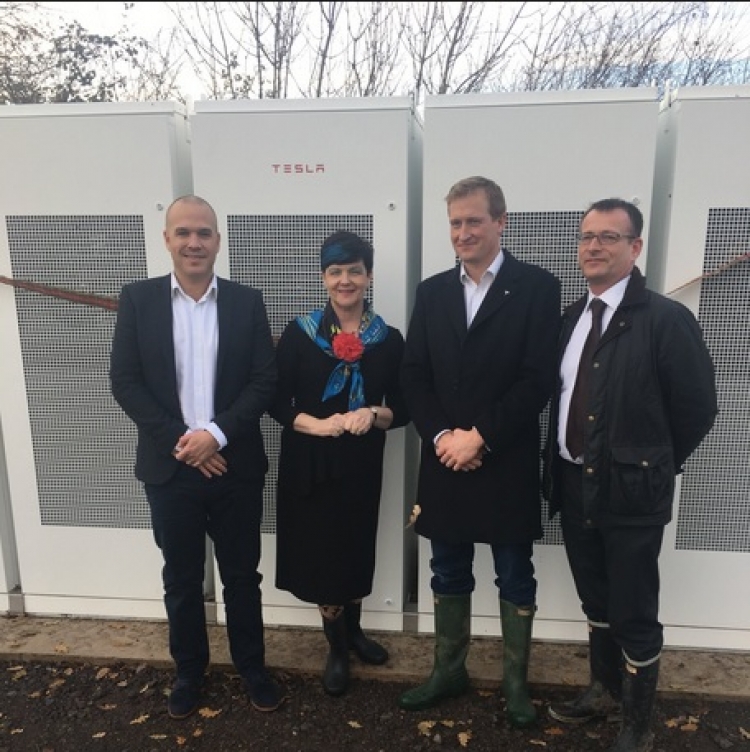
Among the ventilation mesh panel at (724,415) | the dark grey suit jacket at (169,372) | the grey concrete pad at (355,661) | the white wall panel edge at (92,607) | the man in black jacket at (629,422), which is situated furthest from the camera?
the white wall panel edge at (92,607)

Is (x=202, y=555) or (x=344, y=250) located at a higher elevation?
(x=344, y=250)

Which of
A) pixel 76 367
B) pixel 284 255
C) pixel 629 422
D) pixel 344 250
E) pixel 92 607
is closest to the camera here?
pixel 629 422

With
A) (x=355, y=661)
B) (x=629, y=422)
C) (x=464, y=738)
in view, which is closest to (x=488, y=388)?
(x=629, y=422)

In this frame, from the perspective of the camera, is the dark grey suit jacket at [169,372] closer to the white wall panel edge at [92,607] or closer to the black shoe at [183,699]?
the black shoe at [183,699]

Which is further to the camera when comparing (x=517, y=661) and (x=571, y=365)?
(x=517, y=661)

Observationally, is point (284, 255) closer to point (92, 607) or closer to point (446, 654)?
point (446, 654)

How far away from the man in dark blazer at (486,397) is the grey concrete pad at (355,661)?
1.41 feet

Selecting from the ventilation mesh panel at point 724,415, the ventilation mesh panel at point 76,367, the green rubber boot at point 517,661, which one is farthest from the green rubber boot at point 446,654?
the ventilation mesh panel at point 76,367

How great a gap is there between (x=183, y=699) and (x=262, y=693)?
13.2 inches

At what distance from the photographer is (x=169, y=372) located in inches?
92.6

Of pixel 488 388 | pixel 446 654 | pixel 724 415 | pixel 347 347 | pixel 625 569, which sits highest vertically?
pixel 347 347

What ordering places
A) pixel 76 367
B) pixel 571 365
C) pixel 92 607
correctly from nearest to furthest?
pixel 571 365 → pixel 76 367 → pixel 92 607

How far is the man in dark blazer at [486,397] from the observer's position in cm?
223

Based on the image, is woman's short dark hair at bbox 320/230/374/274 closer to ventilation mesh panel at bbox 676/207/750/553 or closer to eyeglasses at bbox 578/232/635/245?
eyeglasses at bbox 578/232/635/245
